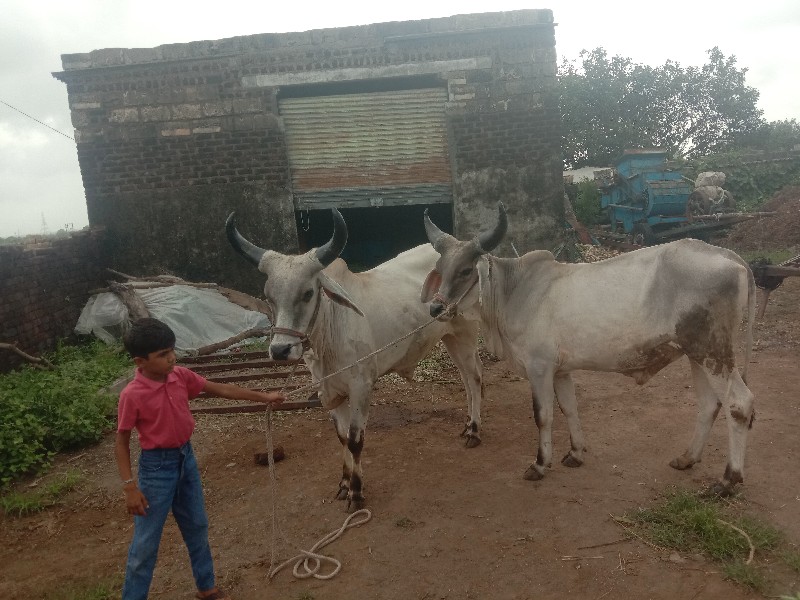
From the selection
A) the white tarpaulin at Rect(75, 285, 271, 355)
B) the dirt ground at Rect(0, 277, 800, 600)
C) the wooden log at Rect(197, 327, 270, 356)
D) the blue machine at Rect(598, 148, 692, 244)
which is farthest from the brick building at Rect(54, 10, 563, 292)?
the blue machine at Rect(598, 148, 692, 244)

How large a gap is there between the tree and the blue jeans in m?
30.2

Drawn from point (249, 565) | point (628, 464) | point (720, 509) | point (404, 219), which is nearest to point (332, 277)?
point (249, 565)

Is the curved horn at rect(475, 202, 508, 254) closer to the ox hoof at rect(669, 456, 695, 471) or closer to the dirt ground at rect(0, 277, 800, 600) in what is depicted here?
the dirt ground at rect(0, 277, 800, 600)

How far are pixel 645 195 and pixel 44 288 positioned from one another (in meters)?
13.2

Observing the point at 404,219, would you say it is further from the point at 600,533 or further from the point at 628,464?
the point at 600,533

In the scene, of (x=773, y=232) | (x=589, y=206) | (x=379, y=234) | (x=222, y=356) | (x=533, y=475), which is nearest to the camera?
(x=533, y=475)

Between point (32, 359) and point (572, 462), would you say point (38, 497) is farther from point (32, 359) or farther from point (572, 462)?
point (572, 462)

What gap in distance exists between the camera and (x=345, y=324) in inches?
182

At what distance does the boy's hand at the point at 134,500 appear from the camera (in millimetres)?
2869

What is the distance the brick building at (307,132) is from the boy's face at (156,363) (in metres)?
7.59

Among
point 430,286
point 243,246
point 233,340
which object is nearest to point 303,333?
point 243,246

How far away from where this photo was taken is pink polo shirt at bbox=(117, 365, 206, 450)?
2968 mm

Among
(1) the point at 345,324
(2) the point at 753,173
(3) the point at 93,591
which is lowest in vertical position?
(3) the point at 93,591

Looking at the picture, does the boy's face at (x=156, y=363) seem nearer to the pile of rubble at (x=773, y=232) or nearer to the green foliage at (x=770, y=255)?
the green foliage at (x=770, y=255)
